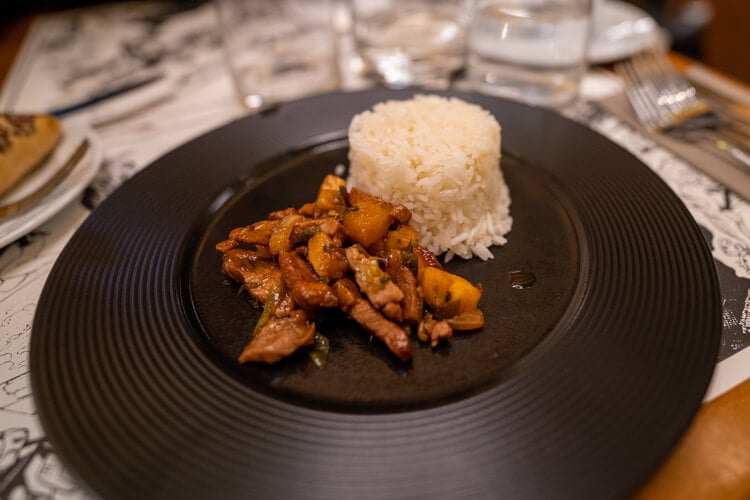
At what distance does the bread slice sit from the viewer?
6.89 feet

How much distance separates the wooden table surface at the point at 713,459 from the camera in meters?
1.17

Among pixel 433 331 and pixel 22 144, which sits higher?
pixel 22 144

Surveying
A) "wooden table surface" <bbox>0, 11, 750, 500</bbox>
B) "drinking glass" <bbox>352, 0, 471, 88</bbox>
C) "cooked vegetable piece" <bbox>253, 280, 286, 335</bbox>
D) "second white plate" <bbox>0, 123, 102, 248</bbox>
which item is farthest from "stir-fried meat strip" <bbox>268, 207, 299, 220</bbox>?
"drinking glass" <bbox>352, 0, 471, 88</bbox>

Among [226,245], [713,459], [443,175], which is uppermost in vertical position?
[443,175]

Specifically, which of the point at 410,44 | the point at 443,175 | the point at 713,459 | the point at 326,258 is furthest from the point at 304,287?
the point at 410,44

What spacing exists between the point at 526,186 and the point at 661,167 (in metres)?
0.65

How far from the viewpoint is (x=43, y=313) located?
58.1 inches

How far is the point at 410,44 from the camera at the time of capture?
296 centimetres

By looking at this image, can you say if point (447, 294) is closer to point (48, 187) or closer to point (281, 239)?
point (281, 239)

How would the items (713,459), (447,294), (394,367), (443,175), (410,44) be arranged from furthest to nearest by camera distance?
(410,44)
(443,175)
(447,294)
(394,367)
(713,459)

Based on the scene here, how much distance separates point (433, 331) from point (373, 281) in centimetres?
22

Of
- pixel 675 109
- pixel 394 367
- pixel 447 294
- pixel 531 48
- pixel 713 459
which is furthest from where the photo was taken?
pixel 531 48

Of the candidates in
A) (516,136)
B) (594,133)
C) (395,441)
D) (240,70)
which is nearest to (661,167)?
(594,133)

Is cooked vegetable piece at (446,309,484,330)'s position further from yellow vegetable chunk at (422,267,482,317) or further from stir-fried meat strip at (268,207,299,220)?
stir-fried meat strip at (268,207,299,220)
